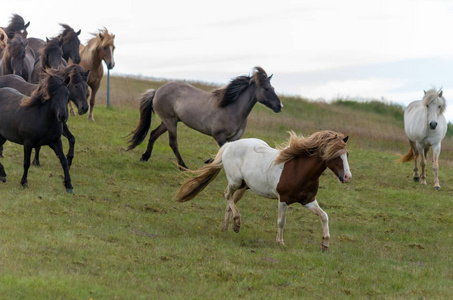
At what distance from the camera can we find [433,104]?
15.9m

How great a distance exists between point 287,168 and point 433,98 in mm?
8470

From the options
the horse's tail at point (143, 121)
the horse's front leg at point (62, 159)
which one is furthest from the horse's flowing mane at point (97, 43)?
the horse's front leg at point (62, 159)

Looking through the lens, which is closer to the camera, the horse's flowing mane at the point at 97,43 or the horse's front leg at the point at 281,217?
the horse's front leg at the point at 281,217

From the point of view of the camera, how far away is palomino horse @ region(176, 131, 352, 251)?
8484 mm

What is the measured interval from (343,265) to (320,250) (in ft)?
3.06

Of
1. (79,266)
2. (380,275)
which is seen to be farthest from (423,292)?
(79,266)

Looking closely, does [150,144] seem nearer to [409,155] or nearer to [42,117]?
[42,117]

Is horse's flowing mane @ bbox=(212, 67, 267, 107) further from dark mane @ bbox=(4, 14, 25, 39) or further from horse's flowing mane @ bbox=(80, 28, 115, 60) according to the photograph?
dark mane @ bbox=(4, 14, 25, 39)

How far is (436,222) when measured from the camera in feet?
42.0

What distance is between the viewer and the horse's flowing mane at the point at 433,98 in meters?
15.9

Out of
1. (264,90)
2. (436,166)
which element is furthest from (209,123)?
(436,166)

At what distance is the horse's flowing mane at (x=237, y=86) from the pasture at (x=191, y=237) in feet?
6.50

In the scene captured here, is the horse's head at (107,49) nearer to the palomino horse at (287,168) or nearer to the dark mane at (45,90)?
the dark mane at (45,90)

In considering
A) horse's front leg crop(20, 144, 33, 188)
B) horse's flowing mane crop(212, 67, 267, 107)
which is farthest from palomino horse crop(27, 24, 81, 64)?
horse's front leg crop(20, 144, 33, 188)
